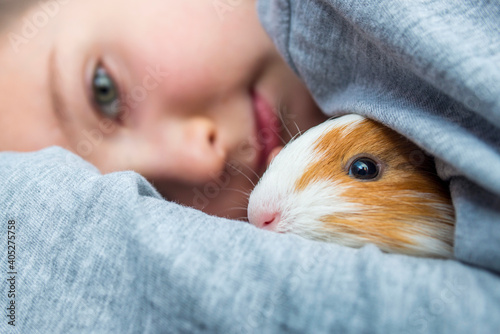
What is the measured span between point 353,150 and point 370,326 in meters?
0.37

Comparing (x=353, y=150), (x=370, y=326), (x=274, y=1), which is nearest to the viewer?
(x=370, y=326)

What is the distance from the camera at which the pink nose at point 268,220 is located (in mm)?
698

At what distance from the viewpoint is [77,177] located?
650 mm

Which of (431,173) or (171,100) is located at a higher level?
(171,100)

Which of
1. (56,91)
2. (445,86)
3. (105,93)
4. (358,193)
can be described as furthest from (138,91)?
(445,86)

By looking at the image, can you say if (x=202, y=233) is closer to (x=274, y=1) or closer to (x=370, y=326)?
(x=370, y=326)

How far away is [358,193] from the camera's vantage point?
0.67 m

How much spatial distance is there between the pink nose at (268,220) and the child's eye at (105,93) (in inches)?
20.8

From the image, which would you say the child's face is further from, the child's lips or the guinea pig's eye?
the guinea pig's eye

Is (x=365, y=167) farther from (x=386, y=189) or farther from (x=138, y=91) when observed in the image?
(x=138, y=91)

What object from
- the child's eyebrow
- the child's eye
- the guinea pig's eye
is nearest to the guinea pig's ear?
the guinea pig's eye

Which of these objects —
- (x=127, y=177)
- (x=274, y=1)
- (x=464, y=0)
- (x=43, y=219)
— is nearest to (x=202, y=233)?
(x=127, y=177)

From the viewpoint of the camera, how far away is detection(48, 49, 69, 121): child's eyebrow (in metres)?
1.00

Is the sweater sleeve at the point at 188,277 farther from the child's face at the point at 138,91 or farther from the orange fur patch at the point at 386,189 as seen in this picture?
the child's face at the point at 138,91
